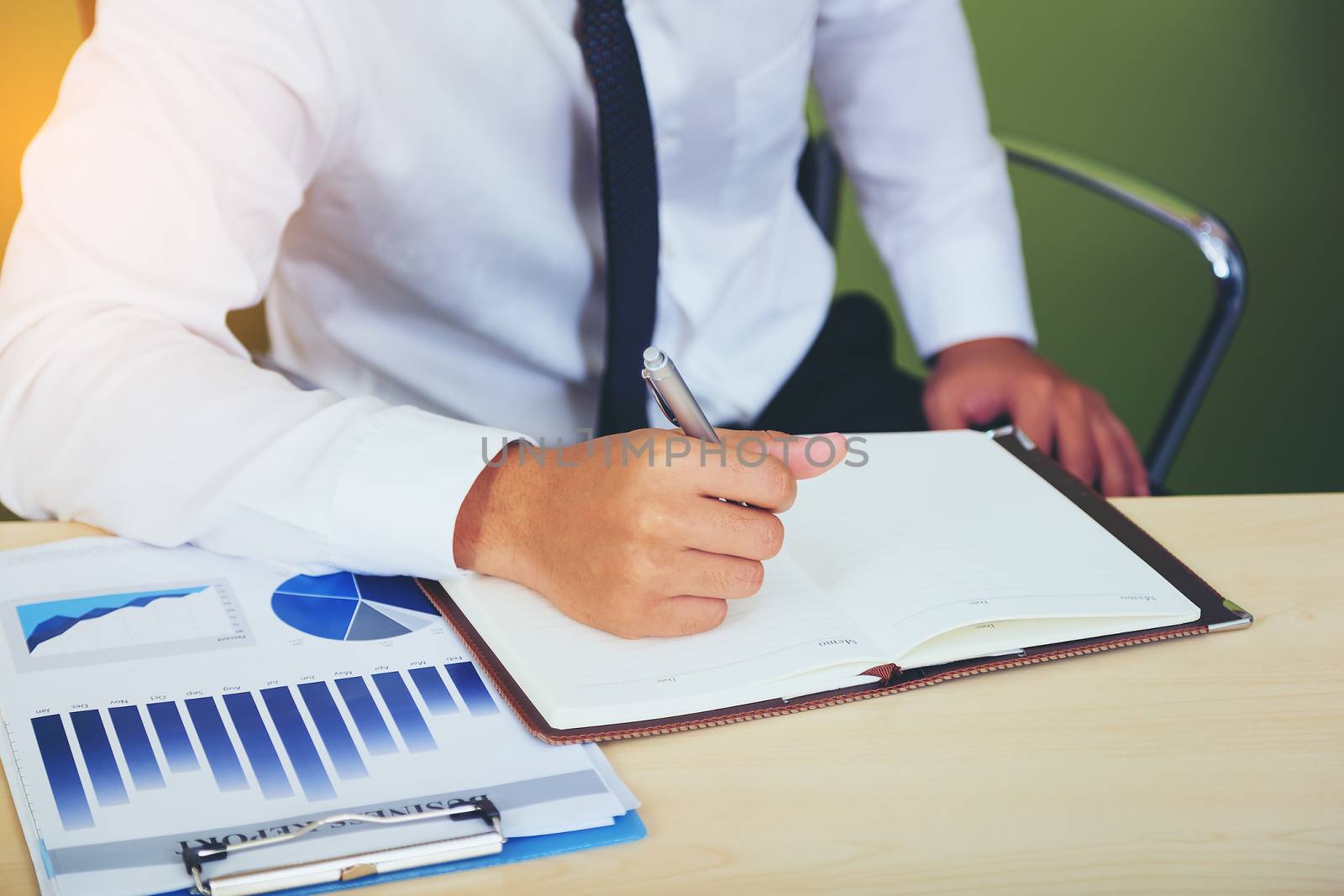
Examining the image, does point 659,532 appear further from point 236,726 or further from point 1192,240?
point 1192,240

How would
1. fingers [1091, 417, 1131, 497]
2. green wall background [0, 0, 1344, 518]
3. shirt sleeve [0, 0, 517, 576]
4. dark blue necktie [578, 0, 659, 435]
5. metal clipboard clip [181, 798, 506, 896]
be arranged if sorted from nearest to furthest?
metal clipboard clip [181, 798, 506, 896] → shirt sleeve [0, 0, 517, 576] → dark blue necktie [578, 0, 659, 435] → fingers [1091, 417, 1131, 497] → green wall background [0, 0, 1344, 518]

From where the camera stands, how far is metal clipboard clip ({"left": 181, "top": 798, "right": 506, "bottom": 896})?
0.50 m

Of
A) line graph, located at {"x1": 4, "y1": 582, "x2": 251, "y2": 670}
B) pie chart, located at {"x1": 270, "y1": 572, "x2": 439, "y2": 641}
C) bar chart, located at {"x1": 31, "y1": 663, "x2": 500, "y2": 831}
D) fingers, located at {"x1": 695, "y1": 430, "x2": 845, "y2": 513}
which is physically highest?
fingers, located at {"x1": 695, "y1": 430, "x2": 845, "y2": 513}

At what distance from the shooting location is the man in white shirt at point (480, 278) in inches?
28.4

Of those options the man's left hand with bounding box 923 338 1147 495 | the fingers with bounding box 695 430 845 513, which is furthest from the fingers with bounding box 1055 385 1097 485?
the fingers with bounding box 695 430 845 513

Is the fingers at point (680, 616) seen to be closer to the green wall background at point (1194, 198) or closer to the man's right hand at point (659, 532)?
the man's right hand at point (659, 532)

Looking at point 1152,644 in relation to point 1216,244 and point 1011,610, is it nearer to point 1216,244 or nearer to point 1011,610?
point 1011,610

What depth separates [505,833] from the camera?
544 mm

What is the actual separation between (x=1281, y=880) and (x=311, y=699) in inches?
18.3

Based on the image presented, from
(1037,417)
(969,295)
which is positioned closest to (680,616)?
(1037,417)

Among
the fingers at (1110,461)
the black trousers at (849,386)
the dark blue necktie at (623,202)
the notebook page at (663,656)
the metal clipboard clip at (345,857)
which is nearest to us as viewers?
→ the metal clipboard clip at (345,857)

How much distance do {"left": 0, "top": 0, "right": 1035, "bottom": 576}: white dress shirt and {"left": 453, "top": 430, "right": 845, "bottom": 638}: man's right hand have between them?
0.07 m

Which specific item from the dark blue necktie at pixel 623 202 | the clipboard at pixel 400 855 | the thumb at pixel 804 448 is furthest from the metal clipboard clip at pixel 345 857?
the dark blue necktie at pixel 623 202

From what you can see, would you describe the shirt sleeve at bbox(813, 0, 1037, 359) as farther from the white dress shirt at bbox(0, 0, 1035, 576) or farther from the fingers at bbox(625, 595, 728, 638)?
the fingers at bbox(625, 595, 728, 638)
